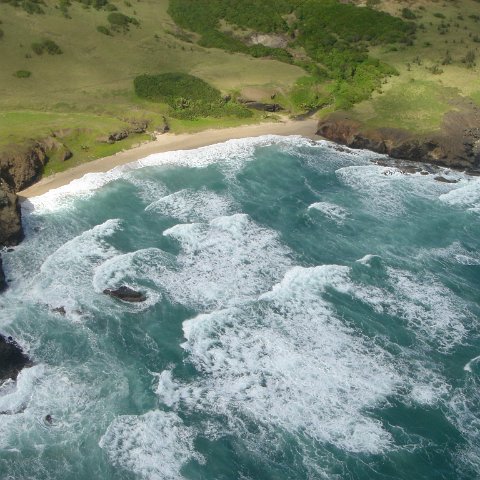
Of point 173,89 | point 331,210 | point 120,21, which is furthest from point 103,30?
point 331,210

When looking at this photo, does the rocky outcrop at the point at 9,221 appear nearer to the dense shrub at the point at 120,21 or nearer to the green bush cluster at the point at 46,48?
the green bush cluster at the point at 46,48

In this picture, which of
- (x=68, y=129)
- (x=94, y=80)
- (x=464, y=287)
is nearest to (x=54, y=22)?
(x=94, y=80)

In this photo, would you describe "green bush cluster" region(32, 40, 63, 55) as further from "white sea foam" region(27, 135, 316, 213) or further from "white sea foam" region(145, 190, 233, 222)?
"white sea foam" region(145, 190, 233, 222)

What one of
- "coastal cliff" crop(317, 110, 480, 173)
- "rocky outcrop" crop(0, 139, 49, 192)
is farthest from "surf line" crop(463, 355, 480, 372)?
"rocky outcrop" crop(0, 139, 49, 192)

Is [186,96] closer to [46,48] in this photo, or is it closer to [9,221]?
[46,48]

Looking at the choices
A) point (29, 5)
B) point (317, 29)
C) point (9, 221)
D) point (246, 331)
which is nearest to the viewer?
point (246, 331)

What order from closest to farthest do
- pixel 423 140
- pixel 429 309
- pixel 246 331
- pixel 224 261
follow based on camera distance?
pixel 246 331 < pixel 429 309 < pixel 224 261 < pixel 423 140
